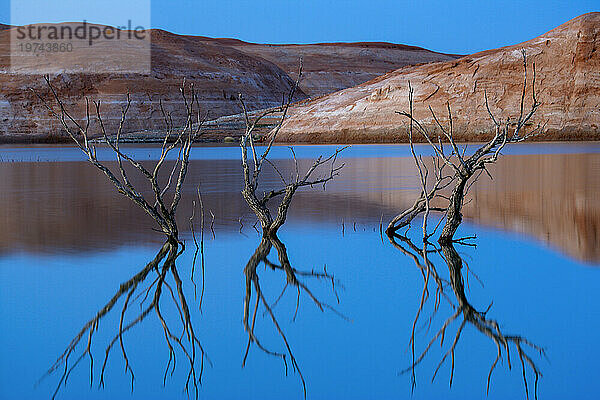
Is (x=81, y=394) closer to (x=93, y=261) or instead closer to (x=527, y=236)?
(x=93, y=261)

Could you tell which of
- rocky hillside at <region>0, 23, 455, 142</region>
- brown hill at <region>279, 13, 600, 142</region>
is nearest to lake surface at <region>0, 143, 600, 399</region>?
brown hill at <region>279, 13, 600, 142</region>

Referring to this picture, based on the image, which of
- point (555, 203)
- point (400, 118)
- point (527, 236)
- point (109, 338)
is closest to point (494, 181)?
point (555, 203)

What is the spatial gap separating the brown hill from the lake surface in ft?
76.9

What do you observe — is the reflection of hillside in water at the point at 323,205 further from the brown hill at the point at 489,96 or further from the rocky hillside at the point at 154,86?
the rocky hillside at the point at 154,86

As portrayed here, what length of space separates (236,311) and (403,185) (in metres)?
8.91

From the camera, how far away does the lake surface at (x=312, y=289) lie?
12.8ft

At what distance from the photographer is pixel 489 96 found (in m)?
35.3

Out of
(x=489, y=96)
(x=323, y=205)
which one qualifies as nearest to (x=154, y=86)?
(x=489, y=96)

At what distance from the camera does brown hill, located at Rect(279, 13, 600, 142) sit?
3447cm

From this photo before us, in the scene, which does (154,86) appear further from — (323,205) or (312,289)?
(312,289)

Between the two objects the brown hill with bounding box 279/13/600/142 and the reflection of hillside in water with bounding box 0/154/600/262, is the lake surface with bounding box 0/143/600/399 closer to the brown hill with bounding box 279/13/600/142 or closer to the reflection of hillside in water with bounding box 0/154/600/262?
the reflection of hillside in water with bounding box 0/154/600/262

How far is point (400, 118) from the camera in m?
35.6

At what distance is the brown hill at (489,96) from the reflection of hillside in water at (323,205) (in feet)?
56.6

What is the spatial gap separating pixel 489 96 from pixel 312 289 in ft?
102
